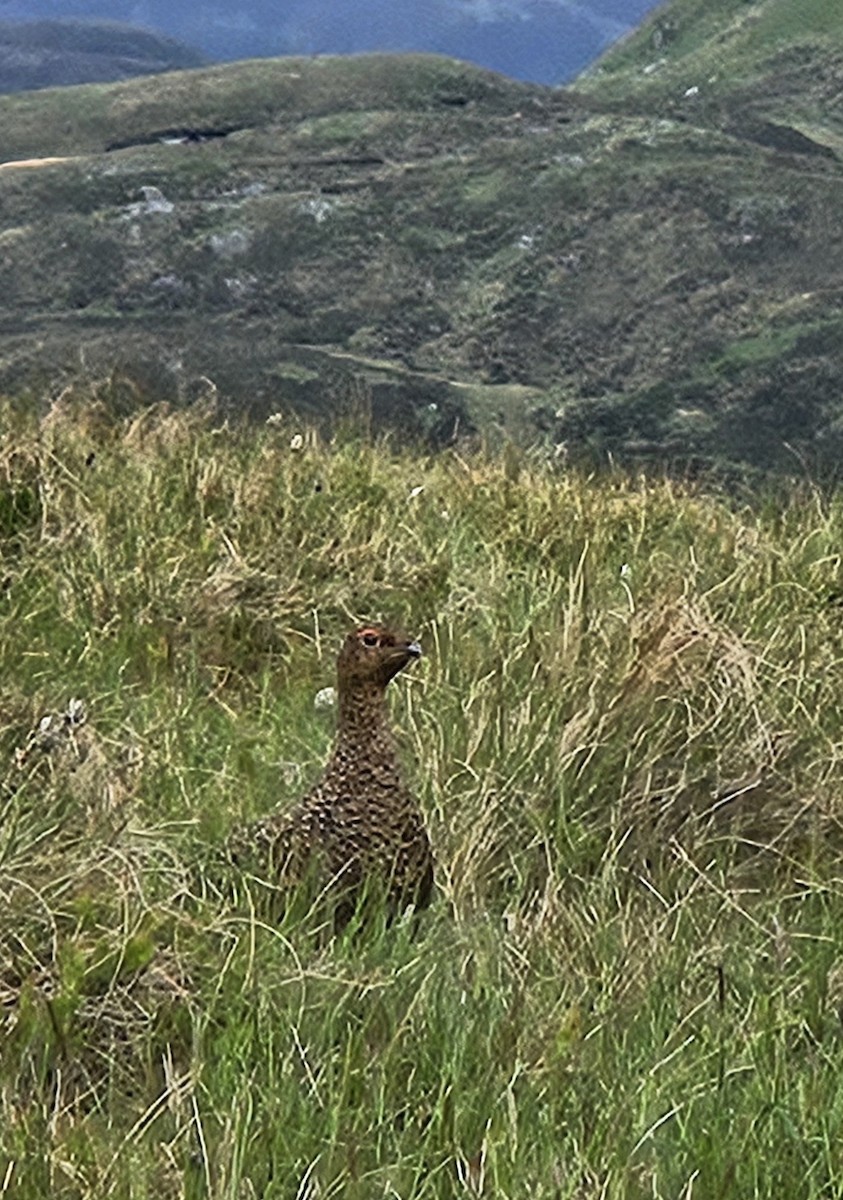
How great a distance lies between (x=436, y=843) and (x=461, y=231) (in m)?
108

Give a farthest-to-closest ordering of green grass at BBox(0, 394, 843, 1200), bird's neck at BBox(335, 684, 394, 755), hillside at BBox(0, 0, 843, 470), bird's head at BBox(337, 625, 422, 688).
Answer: hillside at BBox(0, 0, 843, 470), bird's head at BBox(337, 625, 422, 688), bird's neck at BBox(335, 684, 394, 755), green grass at BBox(0, 394, 843, 1200)

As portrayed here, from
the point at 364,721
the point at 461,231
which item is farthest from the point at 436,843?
the point at 461,231

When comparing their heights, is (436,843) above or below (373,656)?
below

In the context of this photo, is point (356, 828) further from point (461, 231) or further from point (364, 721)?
point (461, 231)

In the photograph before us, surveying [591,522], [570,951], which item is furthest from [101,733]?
[591,522]

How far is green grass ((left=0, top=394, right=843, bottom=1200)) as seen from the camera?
2.33m

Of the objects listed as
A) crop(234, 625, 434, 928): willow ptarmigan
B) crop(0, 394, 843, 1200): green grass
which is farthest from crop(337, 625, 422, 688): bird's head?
crop(0, 394, 843, 1200): green grass

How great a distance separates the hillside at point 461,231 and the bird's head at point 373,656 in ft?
151

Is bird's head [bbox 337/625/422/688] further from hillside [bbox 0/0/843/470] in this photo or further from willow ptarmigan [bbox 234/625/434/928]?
hillside [bbox 0/0/843/470]

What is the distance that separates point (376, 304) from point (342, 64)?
51.1 metres

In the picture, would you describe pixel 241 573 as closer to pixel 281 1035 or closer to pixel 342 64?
pixel 281 1035

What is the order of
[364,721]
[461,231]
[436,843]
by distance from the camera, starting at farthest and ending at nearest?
[461,231] → [436,843] → [364,721]

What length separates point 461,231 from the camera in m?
109

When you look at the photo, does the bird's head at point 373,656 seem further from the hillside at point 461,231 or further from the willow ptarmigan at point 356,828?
the hillside at point 461,231
